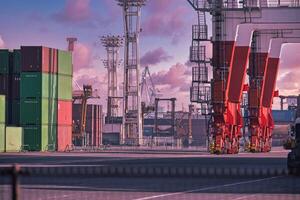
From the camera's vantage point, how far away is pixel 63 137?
81.2 m

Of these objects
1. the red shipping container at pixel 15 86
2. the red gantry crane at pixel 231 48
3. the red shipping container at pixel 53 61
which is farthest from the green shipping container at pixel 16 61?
the red gantry crane at pixel 231 48

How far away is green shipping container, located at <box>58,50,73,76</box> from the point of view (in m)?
79.8

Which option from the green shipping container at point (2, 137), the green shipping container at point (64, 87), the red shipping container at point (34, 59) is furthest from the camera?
the green shipping container at point (64, 87)

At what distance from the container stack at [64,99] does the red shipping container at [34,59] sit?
3527 mm

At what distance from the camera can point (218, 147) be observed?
223 feet

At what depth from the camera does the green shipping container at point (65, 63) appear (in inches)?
3140

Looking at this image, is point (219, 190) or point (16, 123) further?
point (16, 123)

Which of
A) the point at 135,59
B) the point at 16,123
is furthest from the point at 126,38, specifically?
the point at 16,123

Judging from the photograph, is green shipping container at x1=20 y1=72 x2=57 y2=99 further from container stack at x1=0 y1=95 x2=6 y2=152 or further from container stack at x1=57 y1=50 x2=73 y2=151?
container stack at x1=0 y1=95 x2=6 y2=152

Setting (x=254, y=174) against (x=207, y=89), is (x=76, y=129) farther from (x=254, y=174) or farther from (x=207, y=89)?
(x=254, y=174)

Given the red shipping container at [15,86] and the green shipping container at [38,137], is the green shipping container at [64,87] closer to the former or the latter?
the green shipping container at [38,137]

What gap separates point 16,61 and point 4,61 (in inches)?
50.9

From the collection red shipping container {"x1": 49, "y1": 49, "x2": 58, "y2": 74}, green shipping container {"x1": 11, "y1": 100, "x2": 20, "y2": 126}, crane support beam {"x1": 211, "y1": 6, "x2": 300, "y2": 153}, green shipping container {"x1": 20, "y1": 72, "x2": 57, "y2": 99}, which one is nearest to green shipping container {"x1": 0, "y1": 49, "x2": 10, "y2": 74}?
green shipping container {"x1": 11, "y1": 100, "x2": 20, "y2": 126}

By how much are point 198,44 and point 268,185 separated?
167 ft
